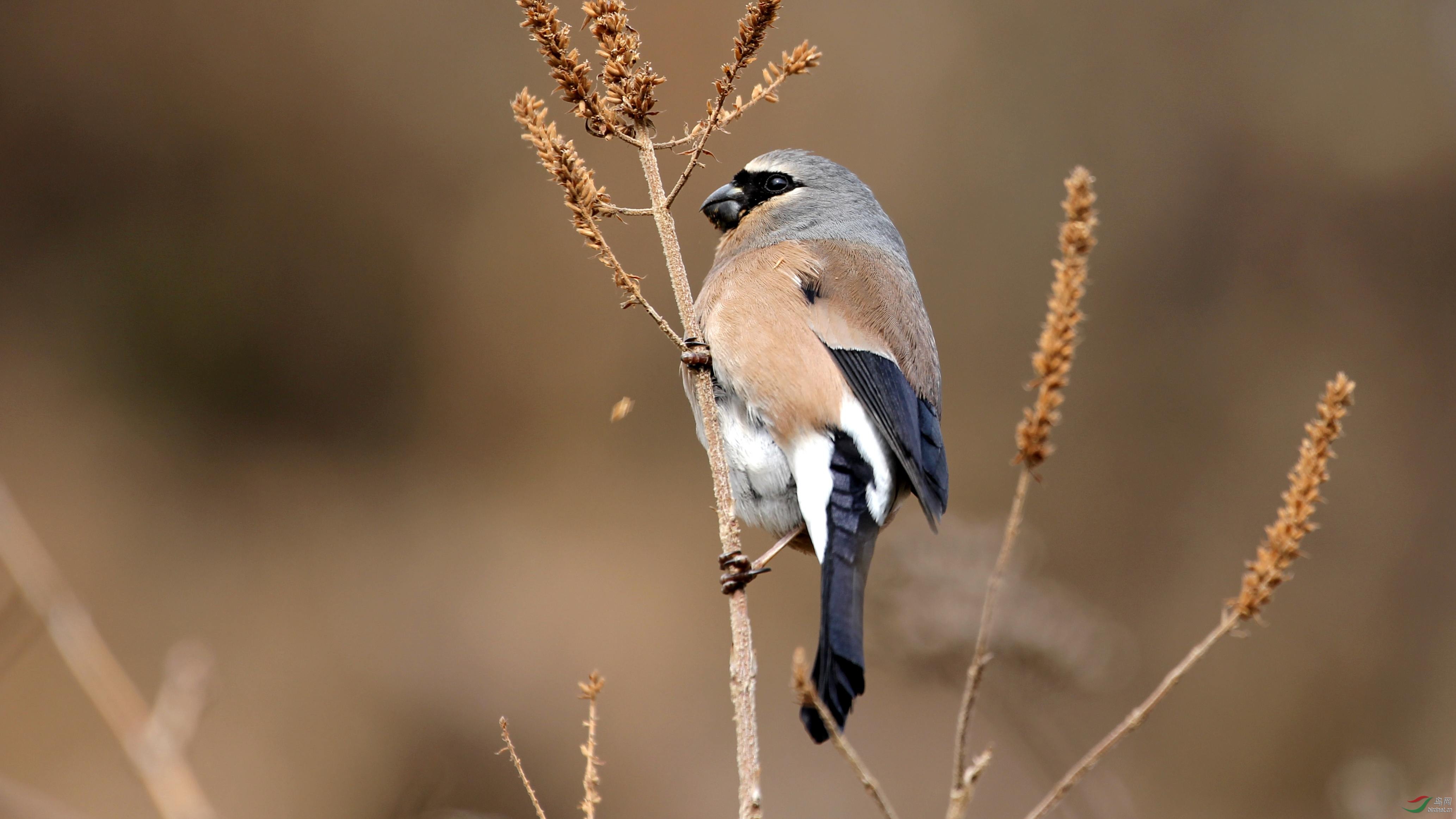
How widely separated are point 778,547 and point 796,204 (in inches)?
60.2

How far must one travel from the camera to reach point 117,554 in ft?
20.7

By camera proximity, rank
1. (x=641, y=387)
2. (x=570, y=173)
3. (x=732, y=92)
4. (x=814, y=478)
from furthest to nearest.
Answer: (x=641, y=387) < (x=814, y=478) < (x=732, y=92) < (x=570, y=173)

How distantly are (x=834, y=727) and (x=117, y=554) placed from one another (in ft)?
20.6

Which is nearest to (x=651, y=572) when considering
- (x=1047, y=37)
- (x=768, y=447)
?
(x=768, y=447)

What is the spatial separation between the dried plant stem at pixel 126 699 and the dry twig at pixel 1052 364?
1049 millimetres

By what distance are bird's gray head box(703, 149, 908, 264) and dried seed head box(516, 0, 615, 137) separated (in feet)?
4.78

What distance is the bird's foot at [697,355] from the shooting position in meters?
2.61

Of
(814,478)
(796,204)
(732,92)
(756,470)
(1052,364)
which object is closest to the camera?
(1052,364)

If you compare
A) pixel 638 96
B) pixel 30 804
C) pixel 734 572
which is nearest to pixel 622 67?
pixel 638 96

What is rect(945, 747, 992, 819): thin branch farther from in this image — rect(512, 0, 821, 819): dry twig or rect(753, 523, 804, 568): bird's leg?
rect(753, 523, 804, 568): bird's leg

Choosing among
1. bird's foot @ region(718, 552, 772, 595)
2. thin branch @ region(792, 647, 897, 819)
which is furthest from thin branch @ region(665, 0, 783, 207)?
thin branch @ region(792, 647, 897, 819)

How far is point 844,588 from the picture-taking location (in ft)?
7.65

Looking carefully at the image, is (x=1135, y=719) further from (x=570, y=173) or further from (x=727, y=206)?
(x=727, y=206)

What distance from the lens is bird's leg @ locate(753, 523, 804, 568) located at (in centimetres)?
260
